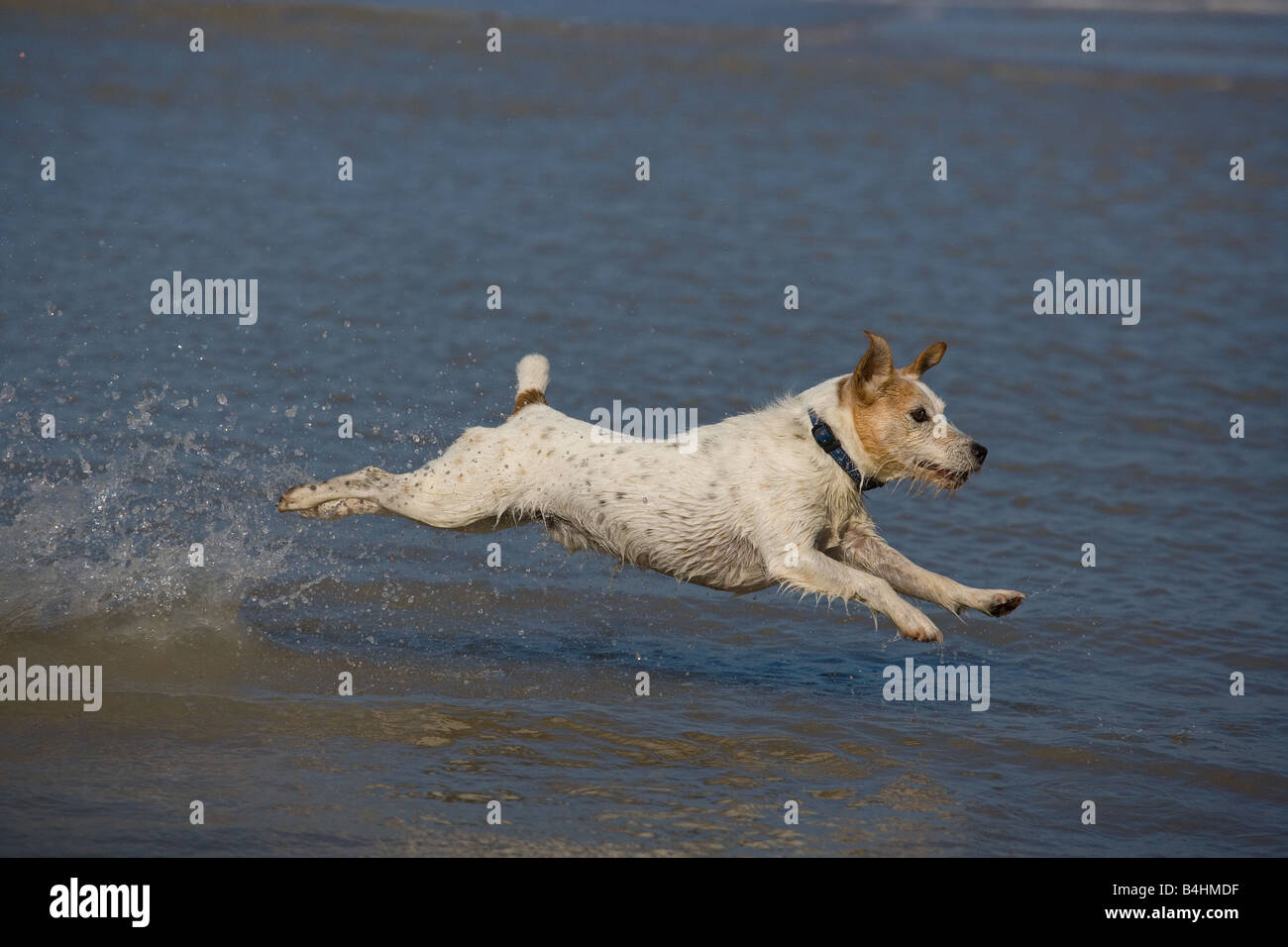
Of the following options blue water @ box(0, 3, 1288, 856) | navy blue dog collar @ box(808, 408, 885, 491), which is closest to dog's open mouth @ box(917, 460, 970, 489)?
navy blue dog collar @ box(808, 408, 885, 491)

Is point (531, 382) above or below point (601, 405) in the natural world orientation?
below

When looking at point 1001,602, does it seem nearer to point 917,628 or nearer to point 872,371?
point 917,628

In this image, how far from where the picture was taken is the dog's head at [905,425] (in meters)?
7.29

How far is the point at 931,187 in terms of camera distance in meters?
16.5

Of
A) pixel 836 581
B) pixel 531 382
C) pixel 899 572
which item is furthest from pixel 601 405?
pixel 836 581

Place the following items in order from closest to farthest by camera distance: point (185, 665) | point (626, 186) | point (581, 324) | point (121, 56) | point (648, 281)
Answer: point (185, 665)
point (581, 324)
point (648, 281)
point (626, 186)
point (121, 56)

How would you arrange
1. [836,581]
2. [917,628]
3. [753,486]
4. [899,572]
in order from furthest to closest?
[899,572], [753,486], [836,581], [917,628]

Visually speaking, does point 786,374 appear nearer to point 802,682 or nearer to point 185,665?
point 802,682

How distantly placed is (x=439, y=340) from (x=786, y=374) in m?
2.71

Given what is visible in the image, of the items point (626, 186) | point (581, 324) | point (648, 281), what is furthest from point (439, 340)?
point (626, 186)

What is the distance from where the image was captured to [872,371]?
7.29 metres

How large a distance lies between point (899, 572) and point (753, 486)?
91 cm

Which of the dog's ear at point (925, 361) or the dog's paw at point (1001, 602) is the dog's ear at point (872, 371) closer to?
the dog's ear at point (925, 361)

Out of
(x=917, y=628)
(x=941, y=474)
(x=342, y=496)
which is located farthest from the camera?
→ (x=342, y=496)
